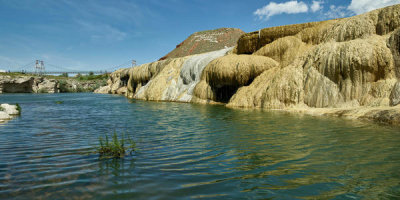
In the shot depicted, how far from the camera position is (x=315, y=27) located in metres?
24.8

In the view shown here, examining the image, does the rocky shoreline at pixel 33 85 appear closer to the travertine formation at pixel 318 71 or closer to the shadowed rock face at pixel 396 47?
Result: the travertine formation at pixel 318 71

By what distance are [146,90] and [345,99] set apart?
28.7 m

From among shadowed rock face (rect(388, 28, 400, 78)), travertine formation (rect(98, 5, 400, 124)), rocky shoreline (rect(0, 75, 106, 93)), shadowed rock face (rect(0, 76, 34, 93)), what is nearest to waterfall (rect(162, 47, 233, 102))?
travertine formation (rect(98, 5, 400, 124))

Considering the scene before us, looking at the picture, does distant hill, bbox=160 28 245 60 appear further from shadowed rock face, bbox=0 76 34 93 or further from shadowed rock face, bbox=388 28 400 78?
shadowed rock face, bbox=388 28 400 78

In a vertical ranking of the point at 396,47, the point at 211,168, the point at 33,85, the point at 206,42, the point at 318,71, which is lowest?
the point at 211,168

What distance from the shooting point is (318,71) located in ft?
63.1

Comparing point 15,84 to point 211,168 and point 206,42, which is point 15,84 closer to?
point 206,42

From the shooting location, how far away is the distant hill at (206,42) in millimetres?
96113

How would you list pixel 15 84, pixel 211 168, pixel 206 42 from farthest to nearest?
pixel 206 42
pixel 15 84
pixel 211 168

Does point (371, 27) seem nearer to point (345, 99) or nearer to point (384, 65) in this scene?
point (384, 65)

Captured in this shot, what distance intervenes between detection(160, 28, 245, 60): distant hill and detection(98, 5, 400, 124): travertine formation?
64.7 metres

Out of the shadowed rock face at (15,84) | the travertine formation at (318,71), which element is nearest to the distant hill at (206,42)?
the shadowed rock face at (15,84)

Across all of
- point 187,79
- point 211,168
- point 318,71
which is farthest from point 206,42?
point 211,168

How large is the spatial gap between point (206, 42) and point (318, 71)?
8389 centimetres
